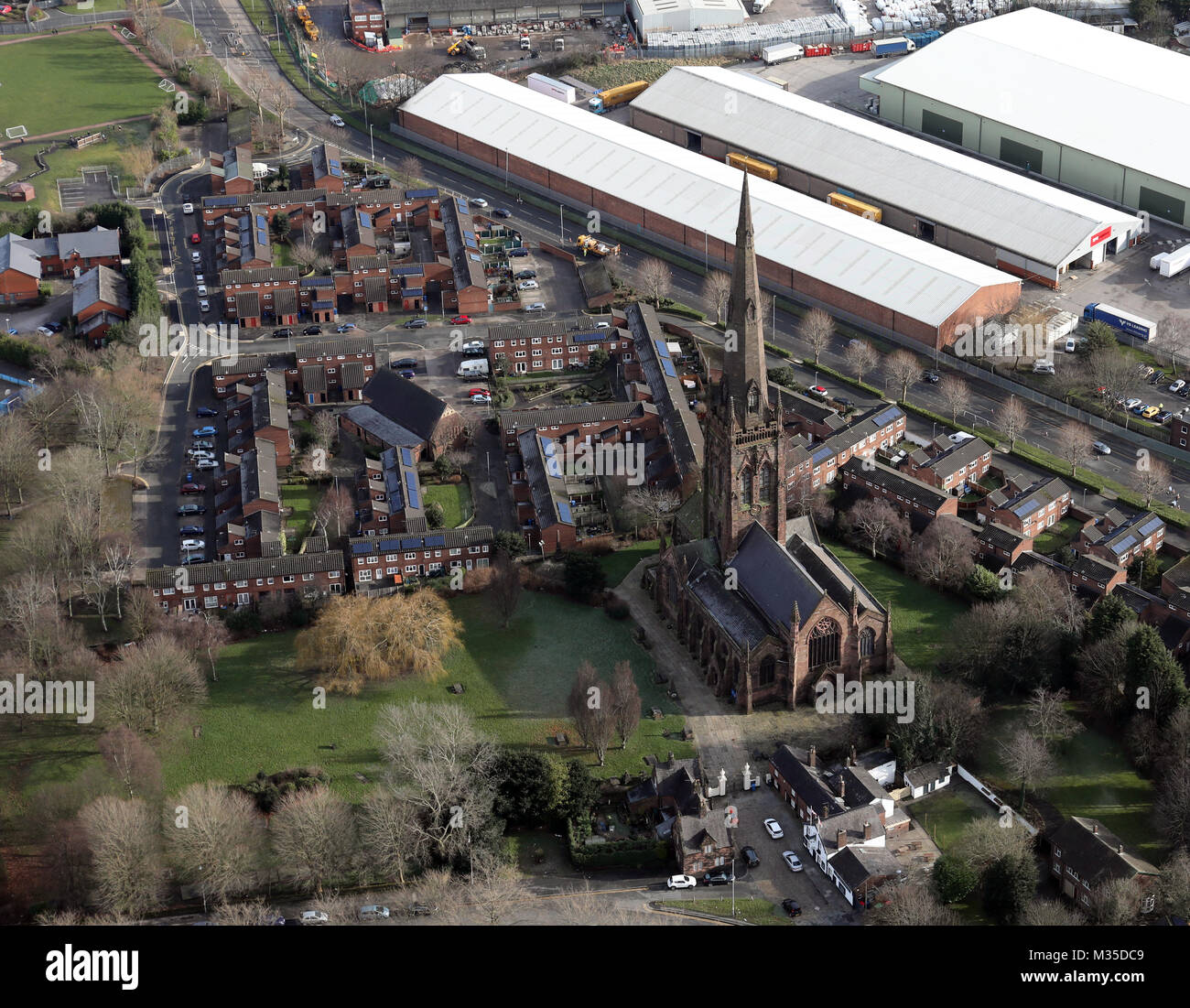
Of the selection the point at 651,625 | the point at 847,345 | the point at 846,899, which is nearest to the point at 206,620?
the point at 651,625

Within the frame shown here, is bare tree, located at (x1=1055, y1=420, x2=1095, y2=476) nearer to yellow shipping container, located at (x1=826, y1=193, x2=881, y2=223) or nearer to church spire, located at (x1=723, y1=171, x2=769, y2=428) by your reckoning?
church spire, located at (x1=723, y1=171, x2=769, y2=428)

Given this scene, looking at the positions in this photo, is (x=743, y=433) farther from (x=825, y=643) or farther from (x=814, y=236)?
(x=814, y=236)

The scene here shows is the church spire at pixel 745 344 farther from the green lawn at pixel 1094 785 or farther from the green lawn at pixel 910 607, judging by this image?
the green lawn at pixel 1094 785

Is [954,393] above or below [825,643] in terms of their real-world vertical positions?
below

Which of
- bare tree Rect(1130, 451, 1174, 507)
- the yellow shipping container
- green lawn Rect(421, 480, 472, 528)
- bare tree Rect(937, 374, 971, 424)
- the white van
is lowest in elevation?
bare tree Rect(1130, 451, 1174, 507)

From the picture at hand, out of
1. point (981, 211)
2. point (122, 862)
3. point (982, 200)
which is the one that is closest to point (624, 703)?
point (122, 862)

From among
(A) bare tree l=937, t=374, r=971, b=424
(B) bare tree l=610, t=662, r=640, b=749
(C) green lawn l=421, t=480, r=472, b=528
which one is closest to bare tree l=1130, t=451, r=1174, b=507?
(A) bare tree l=937, t=374, r=971, b=424
